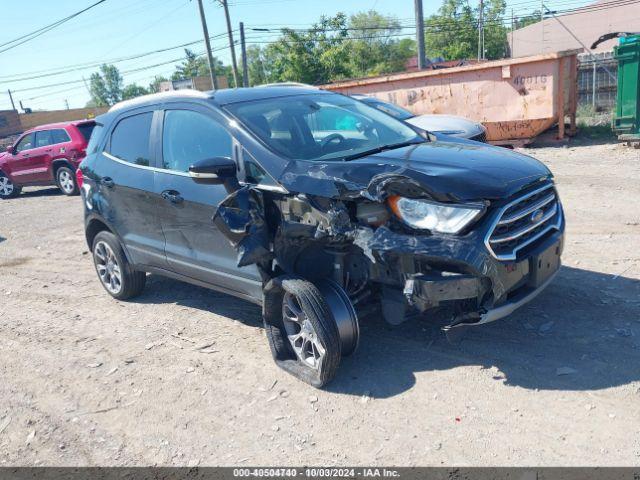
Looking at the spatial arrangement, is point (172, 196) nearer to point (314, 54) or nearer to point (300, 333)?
point (300, 333)

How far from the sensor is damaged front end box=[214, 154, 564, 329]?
3207 mm

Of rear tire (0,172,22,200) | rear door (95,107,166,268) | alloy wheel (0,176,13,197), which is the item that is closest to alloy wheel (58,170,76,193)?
rear tire (0,172,22,200)

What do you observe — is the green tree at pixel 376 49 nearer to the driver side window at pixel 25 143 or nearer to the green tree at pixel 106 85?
the driver side window at pixel 25 143

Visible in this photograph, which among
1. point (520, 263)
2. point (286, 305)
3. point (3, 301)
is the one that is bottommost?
point (3, 301)

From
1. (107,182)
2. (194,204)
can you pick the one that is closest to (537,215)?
(194,204)

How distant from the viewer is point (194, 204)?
441 centimetres

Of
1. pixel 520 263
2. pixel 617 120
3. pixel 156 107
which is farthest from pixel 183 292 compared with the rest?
pixel 617 120

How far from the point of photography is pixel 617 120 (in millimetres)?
11586

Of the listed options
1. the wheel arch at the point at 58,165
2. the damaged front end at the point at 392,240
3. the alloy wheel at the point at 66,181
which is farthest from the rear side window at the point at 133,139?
the alloy wheel at the point at 66,181

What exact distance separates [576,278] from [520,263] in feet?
6.54

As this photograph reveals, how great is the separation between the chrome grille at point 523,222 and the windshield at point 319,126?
1.12 m

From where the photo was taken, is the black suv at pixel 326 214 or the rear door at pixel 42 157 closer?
the black suv at pixel 326 214

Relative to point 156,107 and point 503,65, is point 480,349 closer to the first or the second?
point 156,107

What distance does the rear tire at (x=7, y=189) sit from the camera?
15641 mm
